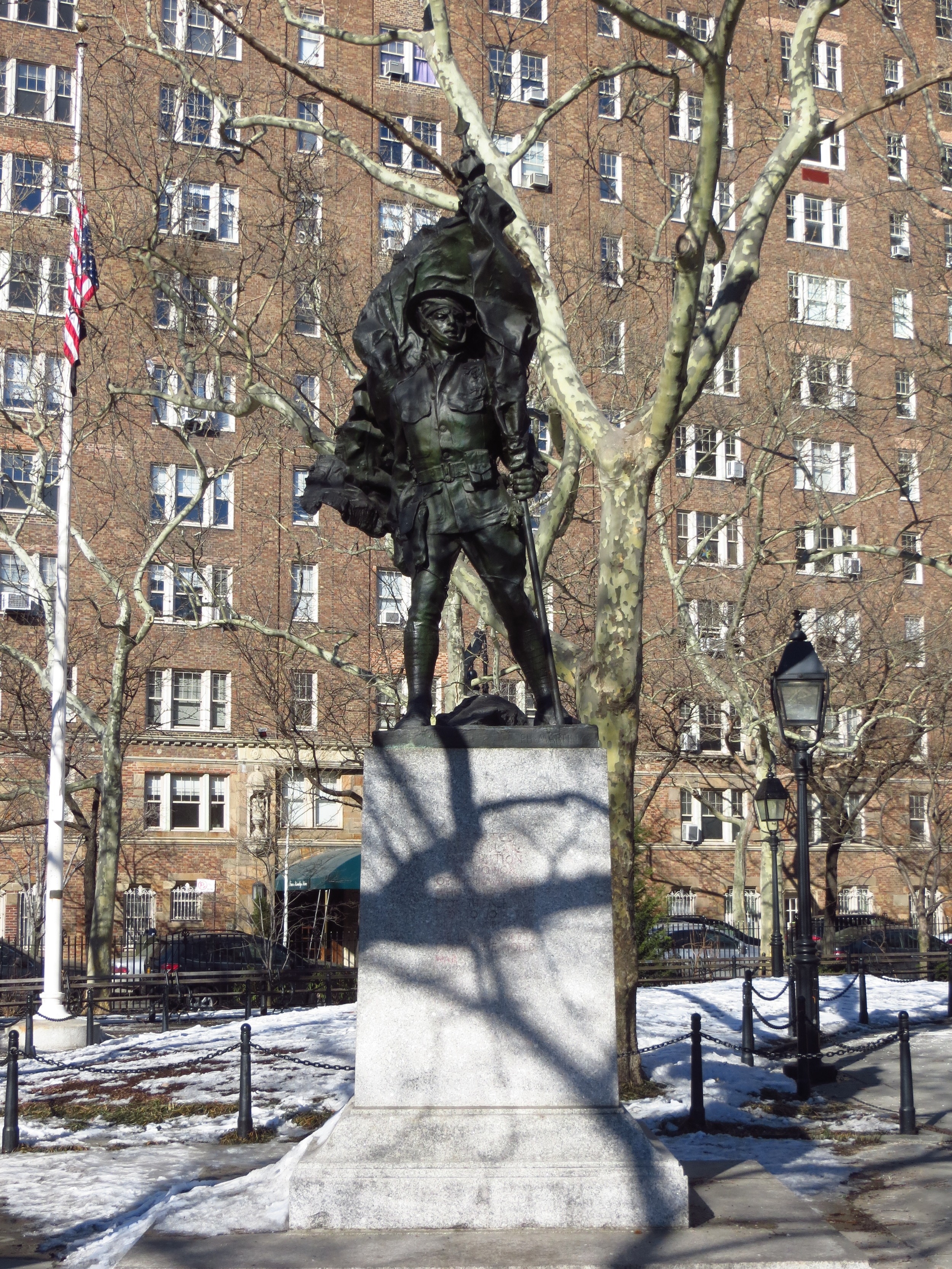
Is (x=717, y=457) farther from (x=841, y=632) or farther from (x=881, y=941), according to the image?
(x=881, y=941)

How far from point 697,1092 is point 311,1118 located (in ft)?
11.1

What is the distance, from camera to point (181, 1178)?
32.3 feet

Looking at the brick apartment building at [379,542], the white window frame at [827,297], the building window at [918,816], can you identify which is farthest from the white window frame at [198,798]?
the white window frame at [827,297]

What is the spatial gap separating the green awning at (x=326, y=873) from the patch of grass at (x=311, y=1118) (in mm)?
25714

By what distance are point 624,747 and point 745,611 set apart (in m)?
25.2

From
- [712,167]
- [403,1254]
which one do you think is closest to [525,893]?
[403,1254]

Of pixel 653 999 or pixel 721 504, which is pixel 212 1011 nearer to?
pixel 653 999

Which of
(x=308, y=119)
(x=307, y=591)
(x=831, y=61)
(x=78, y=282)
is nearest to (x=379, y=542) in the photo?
(x=307, y=591)

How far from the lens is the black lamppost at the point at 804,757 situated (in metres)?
14.6

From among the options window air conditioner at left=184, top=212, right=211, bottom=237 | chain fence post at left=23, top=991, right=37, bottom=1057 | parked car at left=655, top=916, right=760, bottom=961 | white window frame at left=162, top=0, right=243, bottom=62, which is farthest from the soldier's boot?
window air conditioner at left=184, top=212, right=211, bottom=237

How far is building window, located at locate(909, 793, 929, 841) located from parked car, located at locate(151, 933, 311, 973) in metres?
23.9

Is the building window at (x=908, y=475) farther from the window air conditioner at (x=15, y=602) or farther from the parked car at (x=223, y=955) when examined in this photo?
the window air conditioner at (x=15, y=602)

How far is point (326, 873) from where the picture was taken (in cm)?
3953

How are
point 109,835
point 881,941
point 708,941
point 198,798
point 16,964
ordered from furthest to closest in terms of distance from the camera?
point 198,798 < point 881,941 < point 708,941 < point 16,964 < point 109,835
